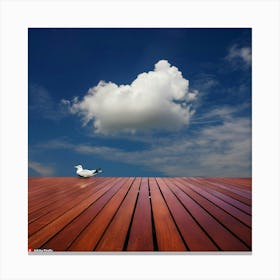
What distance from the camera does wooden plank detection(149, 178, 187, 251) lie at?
930 millimetres

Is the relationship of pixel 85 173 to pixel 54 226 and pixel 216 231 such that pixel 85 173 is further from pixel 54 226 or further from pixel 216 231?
pixel 216 231

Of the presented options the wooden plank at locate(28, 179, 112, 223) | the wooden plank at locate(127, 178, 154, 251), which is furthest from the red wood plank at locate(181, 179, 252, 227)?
the wooden plank at locate(28, 179, 112, 223)

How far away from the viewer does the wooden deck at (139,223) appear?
0.95 m

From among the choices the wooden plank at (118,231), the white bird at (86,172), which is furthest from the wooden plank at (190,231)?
the white bird at (86,172)

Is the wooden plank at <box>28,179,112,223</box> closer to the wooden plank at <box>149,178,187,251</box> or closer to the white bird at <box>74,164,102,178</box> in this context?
the wooden plank at <box>149,178,187,251</box>

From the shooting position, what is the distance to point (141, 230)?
106cm

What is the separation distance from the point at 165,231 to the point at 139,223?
162mm

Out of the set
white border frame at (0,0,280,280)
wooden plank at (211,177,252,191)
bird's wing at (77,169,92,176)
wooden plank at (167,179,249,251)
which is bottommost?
wooden plank at (211,177,252,191)
